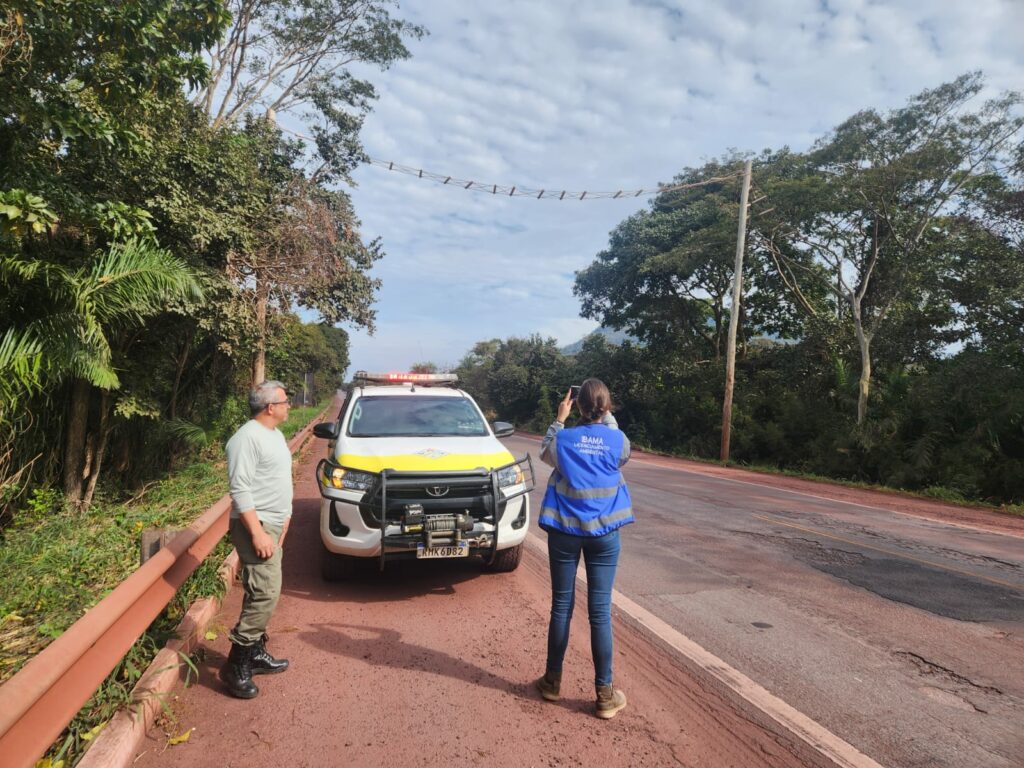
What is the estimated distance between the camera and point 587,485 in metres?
3.41

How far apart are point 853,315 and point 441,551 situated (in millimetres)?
20050

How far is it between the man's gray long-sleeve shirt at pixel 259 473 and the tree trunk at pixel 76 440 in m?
5.59

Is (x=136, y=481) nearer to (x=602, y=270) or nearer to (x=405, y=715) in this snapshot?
(x=405, y=715)

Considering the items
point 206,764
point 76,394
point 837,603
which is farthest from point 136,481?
point 837,603

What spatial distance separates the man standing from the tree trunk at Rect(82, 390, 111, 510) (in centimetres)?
578

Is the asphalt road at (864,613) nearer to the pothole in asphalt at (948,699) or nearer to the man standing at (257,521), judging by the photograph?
the pothole in asphalt at (948,699)

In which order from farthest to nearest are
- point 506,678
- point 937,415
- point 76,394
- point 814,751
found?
1. point 937,415
2. point 76,394
3. point 506,678
4. point 814,751

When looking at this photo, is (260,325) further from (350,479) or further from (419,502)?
(419,502)

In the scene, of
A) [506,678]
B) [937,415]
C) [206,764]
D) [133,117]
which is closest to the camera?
[206,764]

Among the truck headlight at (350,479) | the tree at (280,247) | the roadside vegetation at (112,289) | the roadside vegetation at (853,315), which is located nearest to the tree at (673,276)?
the roadside vegetation at (853,315)

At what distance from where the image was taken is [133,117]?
22.9 ft

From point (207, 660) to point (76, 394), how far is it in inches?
222

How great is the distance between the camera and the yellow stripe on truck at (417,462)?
5102 millimetres

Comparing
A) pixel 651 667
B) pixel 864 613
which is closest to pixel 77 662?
pixel 651 667
